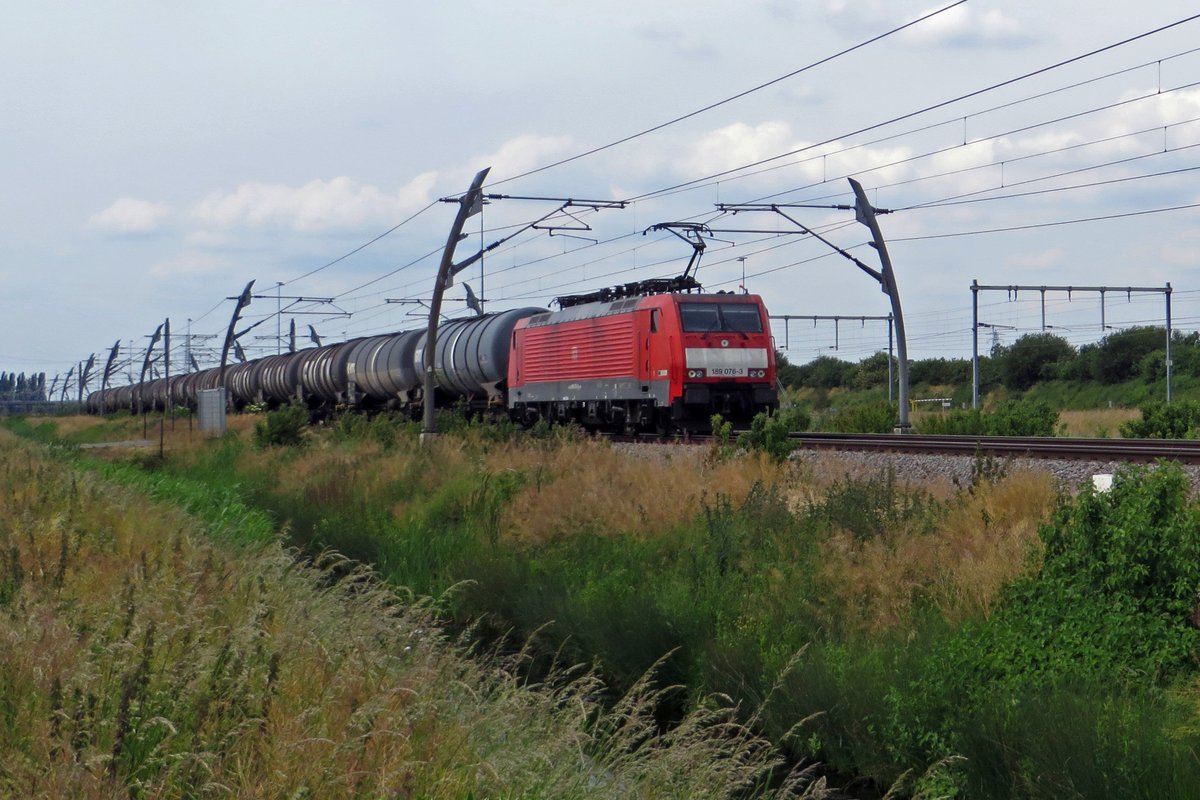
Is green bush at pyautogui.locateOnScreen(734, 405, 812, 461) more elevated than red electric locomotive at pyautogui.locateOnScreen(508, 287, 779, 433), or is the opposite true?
red electric locomotive at pyautogui.locateOnScreen(508, 287, 779, 433)

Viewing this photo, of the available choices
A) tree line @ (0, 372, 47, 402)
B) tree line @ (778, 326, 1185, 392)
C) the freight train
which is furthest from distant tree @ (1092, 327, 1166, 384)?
tree line @ (0, 372, 47, 402)

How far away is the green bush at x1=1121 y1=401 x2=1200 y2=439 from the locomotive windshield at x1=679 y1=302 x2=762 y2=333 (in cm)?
759

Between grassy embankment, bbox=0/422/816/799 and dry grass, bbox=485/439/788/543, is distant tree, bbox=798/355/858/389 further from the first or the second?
grassy embankment, bbox=0/422/816/799

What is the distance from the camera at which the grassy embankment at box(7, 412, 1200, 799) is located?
730 cm

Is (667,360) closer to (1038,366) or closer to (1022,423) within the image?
(1022,423)

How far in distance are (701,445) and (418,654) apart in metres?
12.9

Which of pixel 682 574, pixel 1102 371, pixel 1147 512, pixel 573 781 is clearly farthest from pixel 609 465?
pixel 1102 371

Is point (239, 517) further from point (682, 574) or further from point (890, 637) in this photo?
point (890, 637)

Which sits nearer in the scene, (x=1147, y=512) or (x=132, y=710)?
(x=132, y=710)

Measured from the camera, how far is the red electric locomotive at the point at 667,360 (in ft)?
84.8

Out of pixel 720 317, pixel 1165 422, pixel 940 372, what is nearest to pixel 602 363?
pixel 720 317

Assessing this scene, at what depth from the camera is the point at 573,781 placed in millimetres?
5699

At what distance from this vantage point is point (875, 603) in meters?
10.3

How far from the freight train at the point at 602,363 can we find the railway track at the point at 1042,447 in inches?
160
